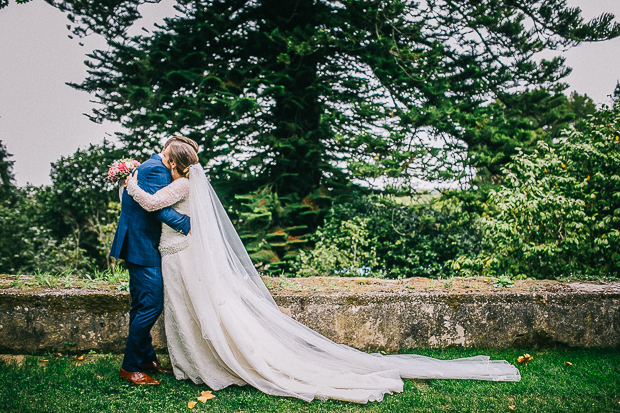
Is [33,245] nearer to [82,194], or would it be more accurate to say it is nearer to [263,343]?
[82,194]

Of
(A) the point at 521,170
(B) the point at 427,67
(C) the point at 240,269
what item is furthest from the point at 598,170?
(C) the point at 240,269

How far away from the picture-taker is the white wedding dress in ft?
10.7

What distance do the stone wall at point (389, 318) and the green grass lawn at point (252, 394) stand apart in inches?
11.5

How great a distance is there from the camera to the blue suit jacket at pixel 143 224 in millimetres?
3307

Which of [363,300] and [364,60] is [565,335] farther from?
[364,60]

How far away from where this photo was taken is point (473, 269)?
7078 mm

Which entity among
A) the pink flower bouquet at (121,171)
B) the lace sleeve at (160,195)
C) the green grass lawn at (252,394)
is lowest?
the green grass lawn at (252,394)

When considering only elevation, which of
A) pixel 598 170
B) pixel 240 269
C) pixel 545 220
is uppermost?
pixel 598 170

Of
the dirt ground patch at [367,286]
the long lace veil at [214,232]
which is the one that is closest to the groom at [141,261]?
the long lace veil at [214,232]

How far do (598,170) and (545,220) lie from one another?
1.00m

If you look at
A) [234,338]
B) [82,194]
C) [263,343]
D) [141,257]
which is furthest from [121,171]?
[82,194]

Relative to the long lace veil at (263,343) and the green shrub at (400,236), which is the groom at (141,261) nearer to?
the long lace veil at (263,343)

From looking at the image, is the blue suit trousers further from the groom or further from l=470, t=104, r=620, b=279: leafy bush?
l=470, t=104, r=620, b=279: leafy bush

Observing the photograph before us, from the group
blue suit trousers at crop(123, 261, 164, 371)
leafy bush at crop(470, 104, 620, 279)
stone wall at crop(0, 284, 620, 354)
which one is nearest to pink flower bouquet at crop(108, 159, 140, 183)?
blue suit trousers at crop(123, 261, 164, 371)
